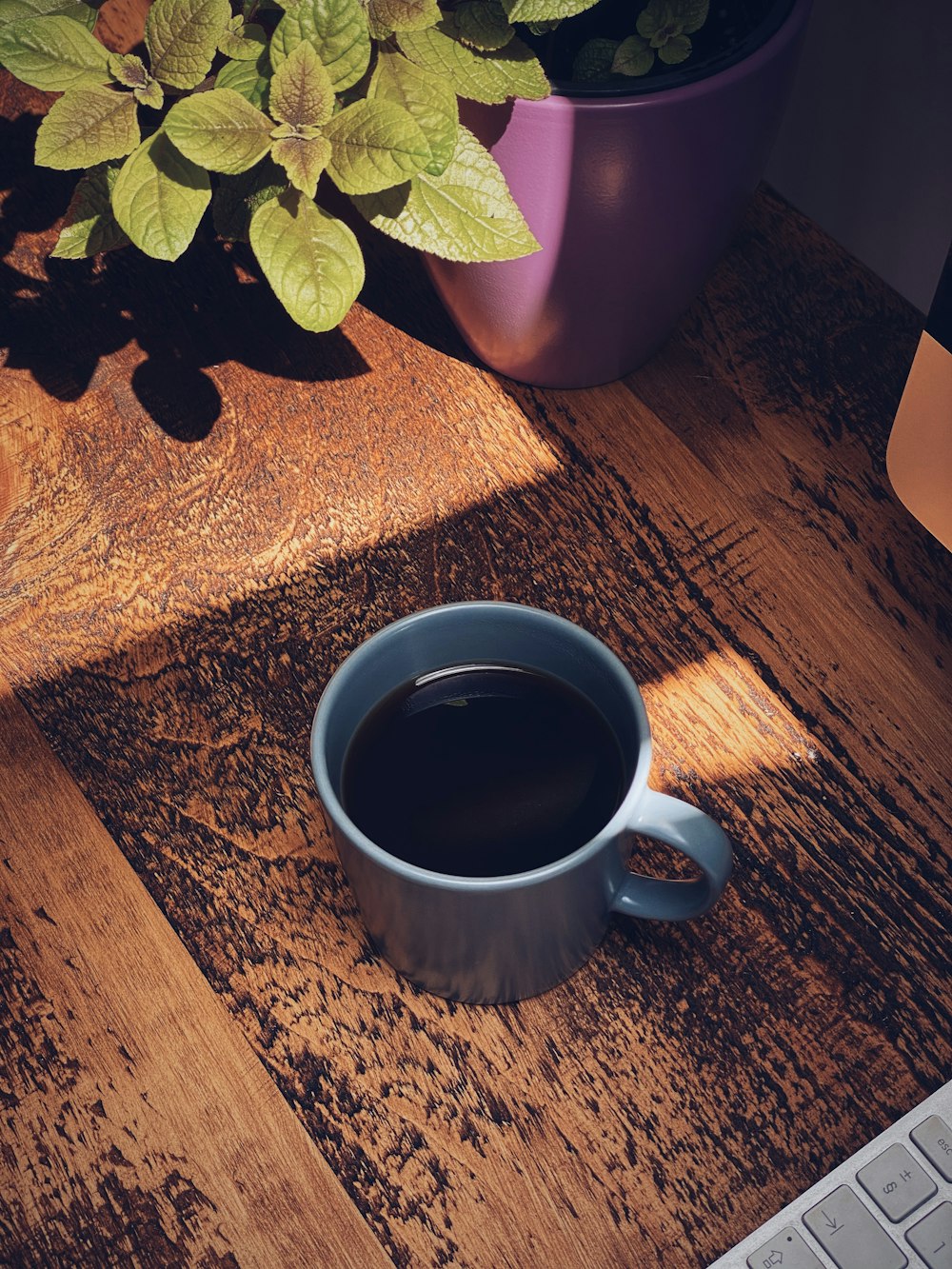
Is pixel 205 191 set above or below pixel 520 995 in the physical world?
above

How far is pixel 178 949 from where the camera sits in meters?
0.52

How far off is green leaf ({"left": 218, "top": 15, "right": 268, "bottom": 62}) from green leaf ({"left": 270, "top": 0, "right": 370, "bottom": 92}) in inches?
1.0

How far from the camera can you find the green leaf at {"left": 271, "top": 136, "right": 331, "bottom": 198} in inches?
19.1

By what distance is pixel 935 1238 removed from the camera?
445 millimetres

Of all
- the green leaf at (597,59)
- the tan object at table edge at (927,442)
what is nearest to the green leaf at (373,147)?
the green leaf at (597,59)

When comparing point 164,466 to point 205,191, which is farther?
point 164,466

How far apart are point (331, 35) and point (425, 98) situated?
4cm

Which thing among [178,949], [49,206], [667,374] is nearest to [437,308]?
[667,374]

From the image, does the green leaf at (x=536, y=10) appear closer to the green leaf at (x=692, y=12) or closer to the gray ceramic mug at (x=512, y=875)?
the green leaf at (x=692, y=12)

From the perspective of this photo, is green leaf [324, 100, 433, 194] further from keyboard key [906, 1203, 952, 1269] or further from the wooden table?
keyboard key [906, 1203, 952, 1269]

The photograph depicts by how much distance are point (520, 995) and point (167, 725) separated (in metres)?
0.21

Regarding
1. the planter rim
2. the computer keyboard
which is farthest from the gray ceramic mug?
the planter rim

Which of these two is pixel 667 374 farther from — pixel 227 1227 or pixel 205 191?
pixel 227 1227

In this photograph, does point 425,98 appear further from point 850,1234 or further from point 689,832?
point 850,1234
